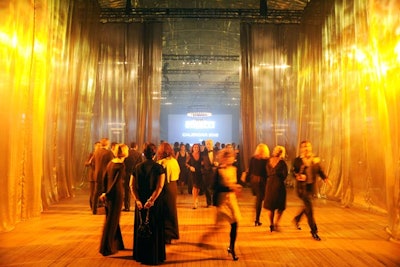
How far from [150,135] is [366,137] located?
670cm

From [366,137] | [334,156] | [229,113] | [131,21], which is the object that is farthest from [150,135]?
[229,113]

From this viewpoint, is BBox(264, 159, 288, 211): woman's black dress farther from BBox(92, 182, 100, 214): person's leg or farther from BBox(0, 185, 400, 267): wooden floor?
BBox(92, 182, 100, 214): person's leg

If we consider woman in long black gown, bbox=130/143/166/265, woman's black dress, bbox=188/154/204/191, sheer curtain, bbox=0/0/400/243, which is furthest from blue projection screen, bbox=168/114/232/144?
woman in long black gown, bbox=130/143/166/265

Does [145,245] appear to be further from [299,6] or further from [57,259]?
[299,6]

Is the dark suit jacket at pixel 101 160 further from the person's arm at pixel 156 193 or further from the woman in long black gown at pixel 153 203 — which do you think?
the person's arm at pixel 156 193

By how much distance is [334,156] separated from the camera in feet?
28.1

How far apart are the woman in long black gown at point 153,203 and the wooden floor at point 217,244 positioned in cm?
19

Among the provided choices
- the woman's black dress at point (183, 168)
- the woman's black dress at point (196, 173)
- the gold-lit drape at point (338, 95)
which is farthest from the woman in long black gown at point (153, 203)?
the woman's black dress at point (183, 168)

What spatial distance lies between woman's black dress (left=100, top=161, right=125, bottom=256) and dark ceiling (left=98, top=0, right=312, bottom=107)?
7.54 metres

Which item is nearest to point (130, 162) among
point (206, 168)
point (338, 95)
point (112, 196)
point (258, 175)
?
point (206, 168)

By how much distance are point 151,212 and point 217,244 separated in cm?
131

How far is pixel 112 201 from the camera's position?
4.02m

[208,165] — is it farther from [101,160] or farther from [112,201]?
[112,201]

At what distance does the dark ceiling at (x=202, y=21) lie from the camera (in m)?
10.6
